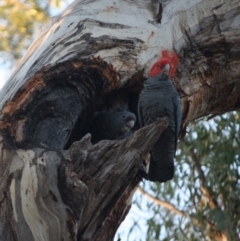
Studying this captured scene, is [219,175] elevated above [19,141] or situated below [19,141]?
above

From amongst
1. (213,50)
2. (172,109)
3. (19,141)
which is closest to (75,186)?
(19,141)

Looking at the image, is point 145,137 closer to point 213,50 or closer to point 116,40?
point 116,40

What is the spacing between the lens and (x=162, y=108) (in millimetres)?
3008

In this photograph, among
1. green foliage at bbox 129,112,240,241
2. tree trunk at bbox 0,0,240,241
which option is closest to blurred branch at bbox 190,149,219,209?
green foliage at bbox 129,112,240,241

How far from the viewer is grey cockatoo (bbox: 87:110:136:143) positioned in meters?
3.07

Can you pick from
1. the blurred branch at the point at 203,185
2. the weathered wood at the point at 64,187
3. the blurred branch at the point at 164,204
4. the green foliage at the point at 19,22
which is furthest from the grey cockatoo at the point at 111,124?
the blurred branch at the point at 164,204

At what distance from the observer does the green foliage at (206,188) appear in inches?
197

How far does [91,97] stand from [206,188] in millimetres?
2560

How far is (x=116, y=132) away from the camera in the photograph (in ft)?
10.4

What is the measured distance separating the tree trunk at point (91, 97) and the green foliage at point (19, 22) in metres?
1.62

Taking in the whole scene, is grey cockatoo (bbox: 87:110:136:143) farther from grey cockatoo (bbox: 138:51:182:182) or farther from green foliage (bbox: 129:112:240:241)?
green foliage (bbox: 129:112:240:241)

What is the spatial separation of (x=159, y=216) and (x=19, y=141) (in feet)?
11.0

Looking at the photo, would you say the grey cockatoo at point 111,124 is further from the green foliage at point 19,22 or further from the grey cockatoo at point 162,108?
the green foliage at point 19,22

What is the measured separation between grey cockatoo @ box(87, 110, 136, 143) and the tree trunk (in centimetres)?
6
